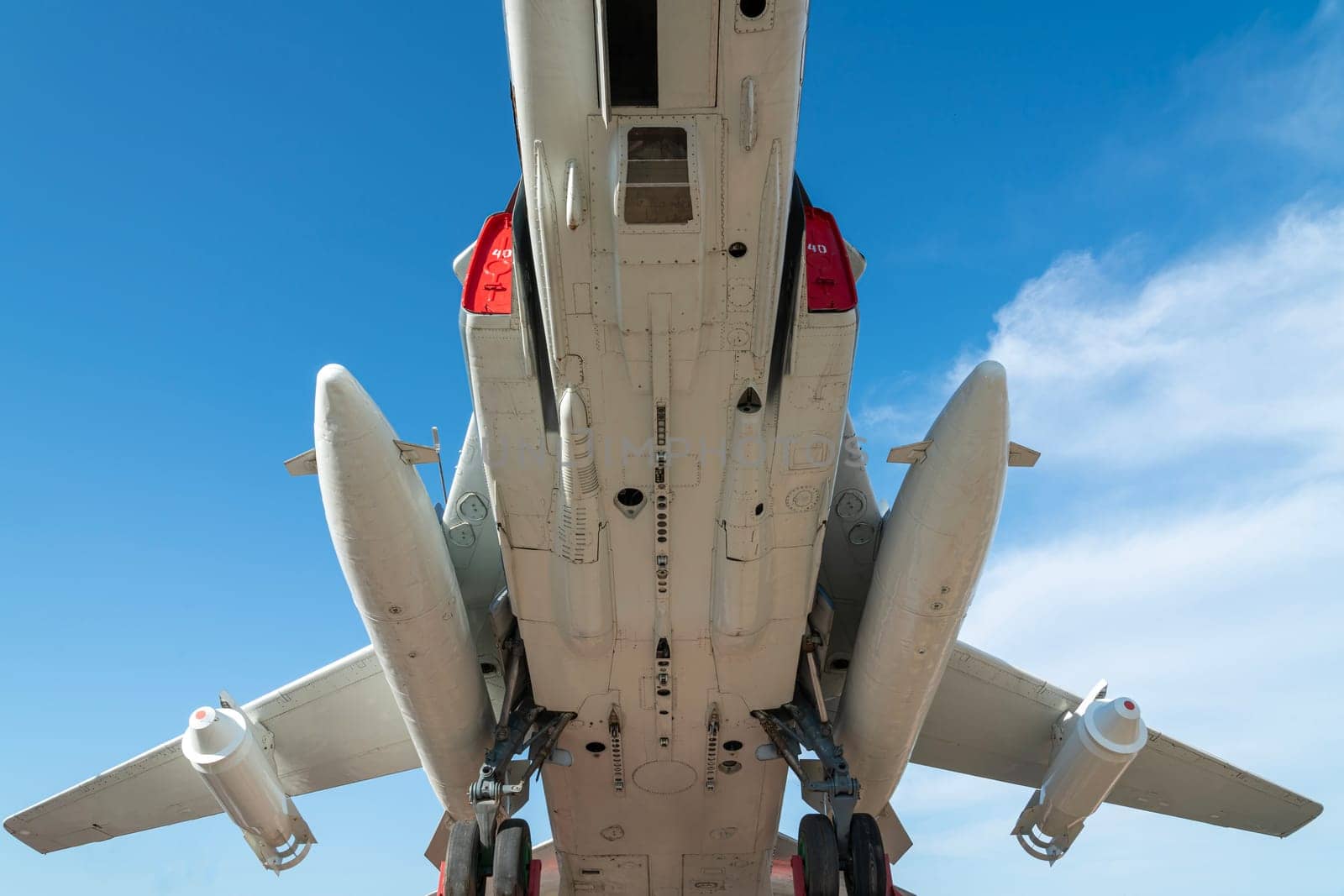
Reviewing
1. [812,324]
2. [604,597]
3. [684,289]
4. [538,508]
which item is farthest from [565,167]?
[604,597]

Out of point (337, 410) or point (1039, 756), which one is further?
point (1039, 756)

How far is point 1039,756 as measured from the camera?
1198 cm

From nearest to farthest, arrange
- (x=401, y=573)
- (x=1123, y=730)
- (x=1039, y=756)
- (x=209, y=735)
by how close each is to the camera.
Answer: (x=401, y=573) → (x=209, y=735) → (x=1123, y=730) → (x=1039, y=756)

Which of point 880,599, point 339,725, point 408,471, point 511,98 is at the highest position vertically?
point 511,98

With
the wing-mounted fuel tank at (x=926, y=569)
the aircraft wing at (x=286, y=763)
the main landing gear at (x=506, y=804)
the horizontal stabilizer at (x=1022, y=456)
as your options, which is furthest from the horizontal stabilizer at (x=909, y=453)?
the aircraft wing at (x=286, y=763)

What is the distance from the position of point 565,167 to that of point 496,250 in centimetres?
124

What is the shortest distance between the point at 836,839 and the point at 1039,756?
4.36m

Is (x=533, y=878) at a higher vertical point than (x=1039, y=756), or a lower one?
higher

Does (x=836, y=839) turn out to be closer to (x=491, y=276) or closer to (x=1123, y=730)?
(x=1123, y=730)

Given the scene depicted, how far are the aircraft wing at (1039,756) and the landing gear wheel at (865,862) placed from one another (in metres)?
3.18

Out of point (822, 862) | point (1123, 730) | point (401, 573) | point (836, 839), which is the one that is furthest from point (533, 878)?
point (1123, 730)

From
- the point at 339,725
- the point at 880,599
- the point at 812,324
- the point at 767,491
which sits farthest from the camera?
the point at 339,725

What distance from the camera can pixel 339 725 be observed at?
11562 mm

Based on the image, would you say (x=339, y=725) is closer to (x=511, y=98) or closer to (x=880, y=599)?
(x=880, y=599)
